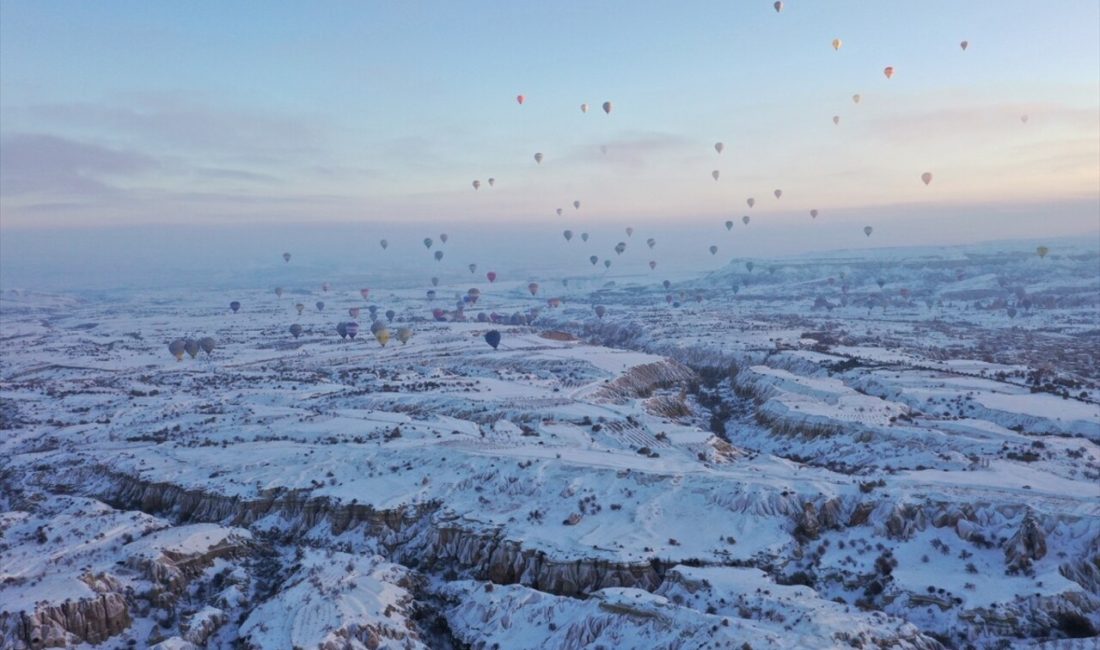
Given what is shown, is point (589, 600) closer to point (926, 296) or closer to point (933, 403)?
point (933, 403)

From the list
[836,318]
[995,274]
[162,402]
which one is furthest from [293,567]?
[995,274]

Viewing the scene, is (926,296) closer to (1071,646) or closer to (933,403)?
(933,403)

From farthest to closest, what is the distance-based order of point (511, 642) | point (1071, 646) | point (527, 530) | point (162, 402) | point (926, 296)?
point (926, 296) < point (162, 402) < point (527, 530) < point (511, 642) < point (1071, 646)

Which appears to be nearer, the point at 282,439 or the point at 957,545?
the point at 957,545

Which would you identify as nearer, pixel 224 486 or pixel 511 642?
pixel 511 642

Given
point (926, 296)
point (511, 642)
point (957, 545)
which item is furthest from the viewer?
point (926, 296)

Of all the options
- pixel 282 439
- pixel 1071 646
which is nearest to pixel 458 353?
pixel 282 439

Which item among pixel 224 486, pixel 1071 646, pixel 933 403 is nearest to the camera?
pixel 1071 646
